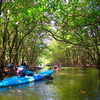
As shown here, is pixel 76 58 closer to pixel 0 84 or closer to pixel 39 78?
pixel 39 78

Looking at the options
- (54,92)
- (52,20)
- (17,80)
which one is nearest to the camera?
(54,92)

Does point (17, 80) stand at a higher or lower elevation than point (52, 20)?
lower

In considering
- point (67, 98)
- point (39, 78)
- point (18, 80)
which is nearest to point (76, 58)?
point (39, 78)

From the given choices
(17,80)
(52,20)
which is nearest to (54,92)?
(17,80)

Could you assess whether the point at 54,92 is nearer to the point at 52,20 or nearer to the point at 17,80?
the point at 17,80

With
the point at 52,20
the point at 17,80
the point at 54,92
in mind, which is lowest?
the point at 54,92

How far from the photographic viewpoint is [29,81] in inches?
386

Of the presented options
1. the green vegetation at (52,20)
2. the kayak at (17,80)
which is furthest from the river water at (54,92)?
the green vegetation at (52,20)

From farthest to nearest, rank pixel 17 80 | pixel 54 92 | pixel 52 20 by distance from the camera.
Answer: pixel 17 80
pixel 52 20
pixel 54 92

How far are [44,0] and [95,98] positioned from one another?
223 inches

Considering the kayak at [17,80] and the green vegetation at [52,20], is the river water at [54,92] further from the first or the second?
the green vegetation at [52,20]

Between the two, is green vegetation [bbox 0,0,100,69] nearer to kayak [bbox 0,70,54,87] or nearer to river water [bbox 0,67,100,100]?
river water [bbox 0,67,100,100]

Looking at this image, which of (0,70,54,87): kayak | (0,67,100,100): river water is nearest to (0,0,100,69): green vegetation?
(0,67,100,100): river water

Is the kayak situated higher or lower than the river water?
higher
